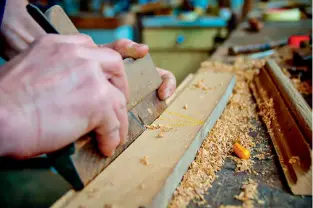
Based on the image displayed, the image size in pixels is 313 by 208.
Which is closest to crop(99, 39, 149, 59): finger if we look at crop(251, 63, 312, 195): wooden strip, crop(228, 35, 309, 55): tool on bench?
crop(251, 63, 312, 195): wooden strip

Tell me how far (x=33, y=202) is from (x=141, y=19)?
8.97 feet

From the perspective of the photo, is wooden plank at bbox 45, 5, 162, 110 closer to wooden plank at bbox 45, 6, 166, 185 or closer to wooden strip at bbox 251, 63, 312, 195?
wooden plank at bbox 45, 6, 166, 185

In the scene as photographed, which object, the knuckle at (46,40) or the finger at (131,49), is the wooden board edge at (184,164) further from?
the knuckle at (46,40)

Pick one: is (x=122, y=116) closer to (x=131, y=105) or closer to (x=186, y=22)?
(x=131, y=105)

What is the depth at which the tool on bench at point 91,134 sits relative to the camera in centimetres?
88

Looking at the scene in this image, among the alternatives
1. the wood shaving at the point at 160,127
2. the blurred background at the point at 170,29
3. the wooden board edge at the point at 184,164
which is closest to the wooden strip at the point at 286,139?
the wooden board edge at the point at 184,164

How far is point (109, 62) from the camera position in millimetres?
923

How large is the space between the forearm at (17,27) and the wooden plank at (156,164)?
62 centimetres

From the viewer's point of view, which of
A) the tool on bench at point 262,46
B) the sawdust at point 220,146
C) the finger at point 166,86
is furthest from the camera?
the tool on bench at point 262,46

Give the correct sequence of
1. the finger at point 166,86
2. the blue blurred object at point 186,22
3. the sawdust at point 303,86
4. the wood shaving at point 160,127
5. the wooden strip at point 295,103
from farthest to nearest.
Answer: the blue blurred object at point 186,22 < the sawdust at point 303,86 < the finger at point 166,86 < the wood shaving at point 160,127 < the wooden strip at point 295,103

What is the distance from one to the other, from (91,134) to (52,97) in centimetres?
18

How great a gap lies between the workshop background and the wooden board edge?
32.8 inches

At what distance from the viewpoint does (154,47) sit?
4.50 m

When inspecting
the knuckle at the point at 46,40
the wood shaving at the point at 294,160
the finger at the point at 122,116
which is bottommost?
the wood shaving at the point at 294,160
